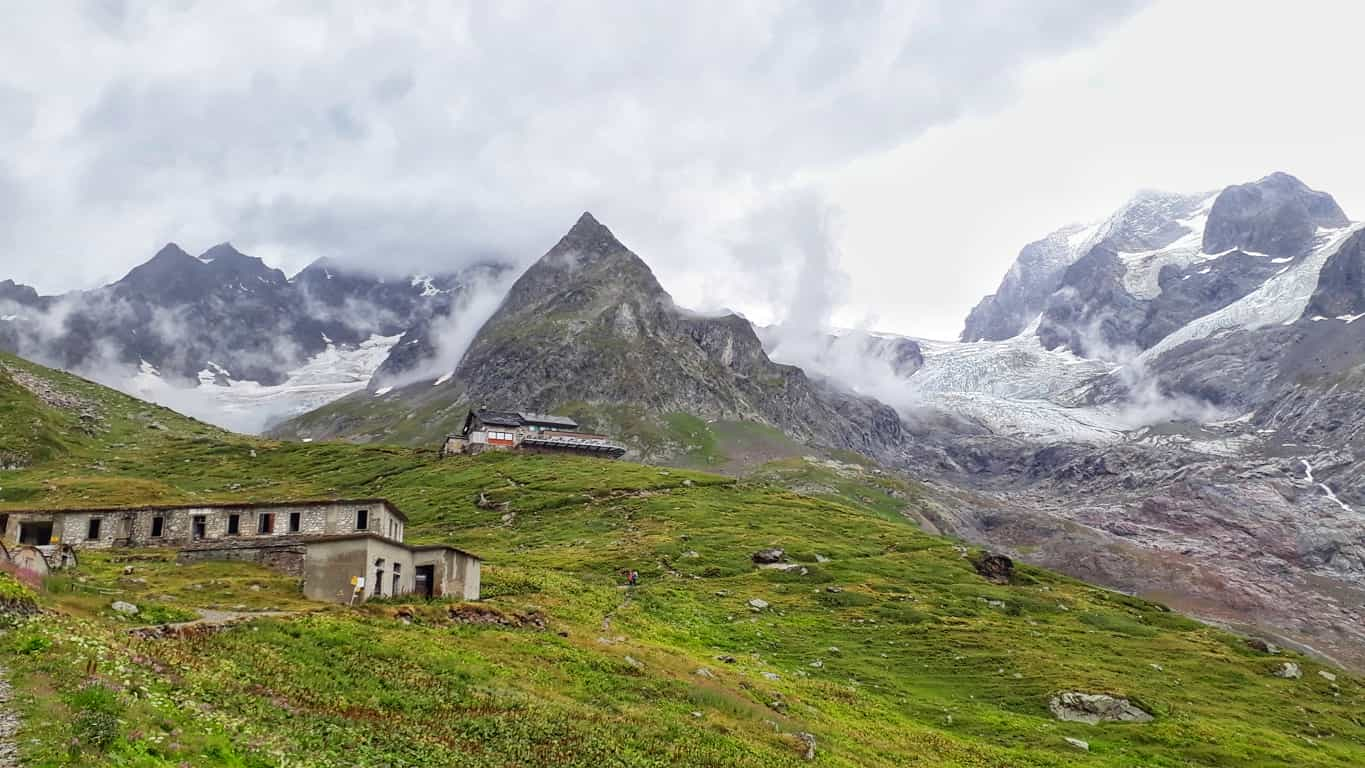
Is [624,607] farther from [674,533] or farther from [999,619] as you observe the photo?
[674,533]

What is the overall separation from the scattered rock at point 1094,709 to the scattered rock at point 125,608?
53.8 meters

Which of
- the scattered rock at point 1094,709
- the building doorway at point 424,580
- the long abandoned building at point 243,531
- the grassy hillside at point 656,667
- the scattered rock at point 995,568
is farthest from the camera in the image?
the scattered rock at point 995,568

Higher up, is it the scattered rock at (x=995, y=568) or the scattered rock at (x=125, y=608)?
the scattered rock at (x=125, y=608)

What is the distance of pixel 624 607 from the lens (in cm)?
7462

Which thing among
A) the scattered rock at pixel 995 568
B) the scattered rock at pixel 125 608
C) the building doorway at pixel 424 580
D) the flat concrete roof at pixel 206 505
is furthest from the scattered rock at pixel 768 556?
the scattered rock at pixel 125 608

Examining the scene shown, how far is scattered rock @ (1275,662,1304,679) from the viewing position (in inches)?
3132

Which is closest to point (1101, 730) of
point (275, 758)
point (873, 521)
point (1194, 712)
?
point (1194, 712)

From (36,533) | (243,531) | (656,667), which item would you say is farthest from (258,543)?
(656,667)

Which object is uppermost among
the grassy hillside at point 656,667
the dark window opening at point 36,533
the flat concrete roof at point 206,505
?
the flat concrete roof at point 206,505

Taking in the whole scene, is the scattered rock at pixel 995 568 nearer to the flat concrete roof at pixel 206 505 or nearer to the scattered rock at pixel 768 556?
the scattered rock at pixel 768 556

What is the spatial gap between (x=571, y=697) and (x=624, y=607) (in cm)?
3612

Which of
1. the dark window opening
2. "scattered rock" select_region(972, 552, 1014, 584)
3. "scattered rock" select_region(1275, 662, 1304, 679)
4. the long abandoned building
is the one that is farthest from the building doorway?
"scattered rock" select_region(972, 552, 1014, 584)

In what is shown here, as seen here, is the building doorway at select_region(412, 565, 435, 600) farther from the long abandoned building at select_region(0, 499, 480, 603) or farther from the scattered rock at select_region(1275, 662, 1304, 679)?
the scattered rock at select_region(1275, 662, 1304, 679)

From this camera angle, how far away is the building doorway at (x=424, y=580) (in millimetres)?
62812
